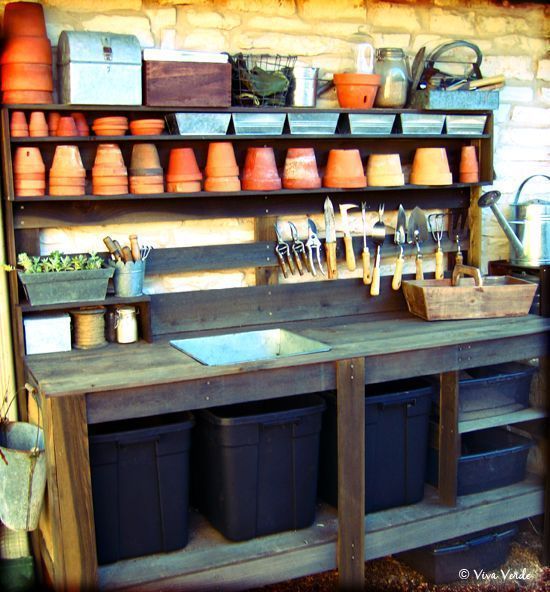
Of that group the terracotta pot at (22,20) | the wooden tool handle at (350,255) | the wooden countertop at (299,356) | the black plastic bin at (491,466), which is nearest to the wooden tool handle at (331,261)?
the wooden tool handle at (350,255)

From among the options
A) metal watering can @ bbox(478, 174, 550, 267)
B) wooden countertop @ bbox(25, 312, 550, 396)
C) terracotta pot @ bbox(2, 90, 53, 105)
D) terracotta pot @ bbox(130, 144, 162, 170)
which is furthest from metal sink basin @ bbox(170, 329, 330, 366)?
metal watering can @ bbox(478, 174, 550, 267)

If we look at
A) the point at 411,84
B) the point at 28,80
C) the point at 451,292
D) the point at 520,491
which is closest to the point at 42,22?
the point at 28,80

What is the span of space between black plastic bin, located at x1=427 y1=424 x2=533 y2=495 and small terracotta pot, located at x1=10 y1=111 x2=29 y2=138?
205cm

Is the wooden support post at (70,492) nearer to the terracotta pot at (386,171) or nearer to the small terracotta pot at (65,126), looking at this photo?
the small terracotta pot at (65,126)

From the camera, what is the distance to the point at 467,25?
407 cm

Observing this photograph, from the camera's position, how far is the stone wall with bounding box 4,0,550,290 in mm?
3416

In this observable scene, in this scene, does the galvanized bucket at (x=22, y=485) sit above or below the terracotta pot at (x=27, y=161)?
below

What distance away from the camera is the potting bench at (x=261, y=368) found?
9.11 ft

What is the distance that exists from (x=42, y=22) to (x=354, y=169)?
1.41 meters

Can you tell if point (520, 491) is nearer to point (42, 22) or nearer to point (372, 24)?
point (372, 24)

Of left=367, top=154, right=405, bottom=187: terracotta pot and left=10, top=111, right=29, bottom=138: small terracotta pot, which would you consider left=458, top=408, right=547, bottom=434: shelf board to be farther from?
left=10, top=111, right=29, bottom=138: small terracotta pot

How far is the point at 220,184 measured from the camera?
3.45 metres

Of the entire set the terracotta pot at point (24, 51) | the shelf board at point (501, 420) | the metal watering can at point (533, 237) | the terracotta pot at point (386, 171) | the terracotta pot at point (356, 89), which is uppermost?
the terracotta pot at point (24, 51)

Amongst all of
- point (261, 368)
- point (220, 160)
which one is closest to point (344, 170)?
point (220, 160)
